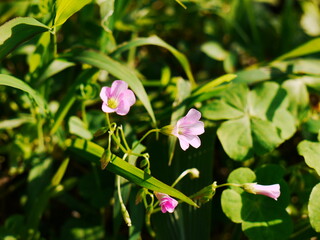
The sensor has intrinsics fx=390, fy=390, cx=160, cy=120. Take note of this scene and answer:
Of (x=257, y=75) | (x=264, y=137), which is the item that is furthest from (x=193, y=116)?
(x=257, y=75)

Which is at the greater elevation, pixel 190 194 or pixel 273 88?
pixel 273 88

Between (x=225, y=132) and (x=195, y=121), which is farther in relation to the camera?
(x=225, y=132)

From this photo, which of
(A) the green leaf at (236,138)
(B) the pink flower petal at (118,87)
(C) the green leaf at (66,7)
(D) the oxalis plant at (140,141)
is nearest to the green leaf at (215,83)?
(D) the oxalis plant at (140,141)

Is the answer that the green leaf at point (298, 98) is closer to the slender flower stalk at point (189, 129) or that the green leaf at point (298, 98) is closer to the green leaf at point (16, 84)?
the slender flower stalk at point (189, 129)

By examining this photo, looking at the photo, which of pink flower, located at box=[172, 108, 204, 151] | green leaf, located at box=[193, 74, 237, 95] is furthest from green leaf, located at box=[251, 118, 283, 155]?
pink flower, located at box=[172, 108, 204, 151]

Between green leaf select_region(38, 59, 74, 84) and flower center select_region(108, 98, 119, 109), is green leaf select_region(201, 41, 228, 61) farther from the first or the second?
flower center select_region(108, 98, 119, 109)

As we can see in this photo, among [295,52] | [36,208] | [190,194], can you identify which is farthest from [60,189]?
[295,52]

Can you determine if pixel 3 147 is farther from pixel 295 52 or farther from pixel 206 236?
pixel 295 52
